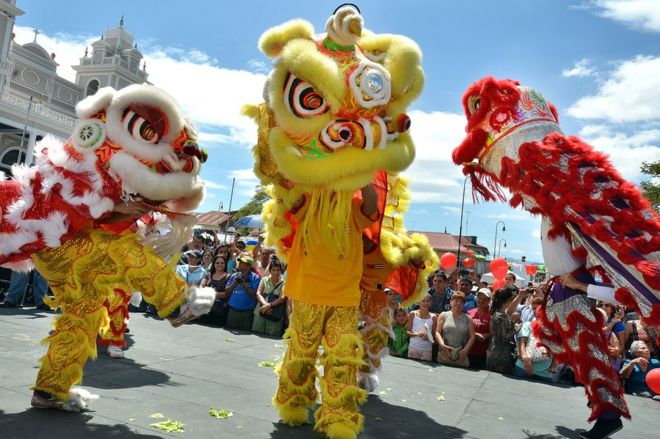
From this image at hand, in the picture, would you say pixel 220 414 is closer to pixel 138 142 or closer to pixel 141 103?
pixel 138 142

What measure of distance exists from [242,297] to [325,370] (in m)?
4.45

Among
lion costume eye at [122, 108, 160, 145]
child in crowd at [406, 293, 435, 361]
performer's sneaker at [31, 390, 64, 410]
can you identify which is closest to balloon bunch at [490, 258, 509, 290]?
child in crowd at [406, 293, 435, 361]

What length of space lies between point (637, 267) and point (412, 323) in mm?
3947

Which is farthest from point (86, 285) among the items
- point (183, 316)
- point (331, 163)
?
point (331, 163)

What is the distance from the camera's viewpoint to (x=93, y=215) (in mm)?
2660

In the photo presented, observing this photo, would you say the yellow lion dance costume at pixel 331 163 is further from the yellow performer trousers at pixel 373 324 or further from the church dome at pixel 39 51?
the church dome at pixel 39 51

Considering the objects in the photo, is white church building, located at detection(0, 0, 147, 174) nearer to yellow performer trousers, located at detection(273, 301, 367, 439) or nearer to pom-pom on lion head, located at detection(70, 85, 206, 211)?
pom-pom on lion head, located at detection(70, 85, 206, 211)

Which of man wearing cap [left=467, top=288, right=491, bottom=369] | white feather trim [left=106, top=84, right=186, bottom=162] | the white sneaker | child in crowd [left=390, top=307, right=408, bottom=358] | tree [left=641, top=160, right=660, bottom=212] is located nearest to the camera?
white feather trim [left=106, top=84, right=186, bottom=162]

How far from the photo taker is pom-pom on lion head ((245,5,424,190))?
2689mm

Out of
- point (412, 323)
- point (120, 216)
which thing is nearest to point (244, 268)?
point (412, 323)

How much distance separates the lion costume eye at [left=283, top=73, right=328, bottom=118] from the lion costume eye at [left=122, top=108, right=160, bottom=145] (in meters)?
0.81

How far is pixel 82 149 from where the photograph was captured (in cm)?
275

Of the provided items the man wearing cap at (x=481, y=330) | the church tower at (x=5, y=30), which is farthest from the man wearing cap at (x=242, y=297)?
the church tower at (x=5, y=30)

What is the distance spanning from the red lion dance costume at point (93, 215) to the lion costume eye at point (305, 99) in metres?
0.67
